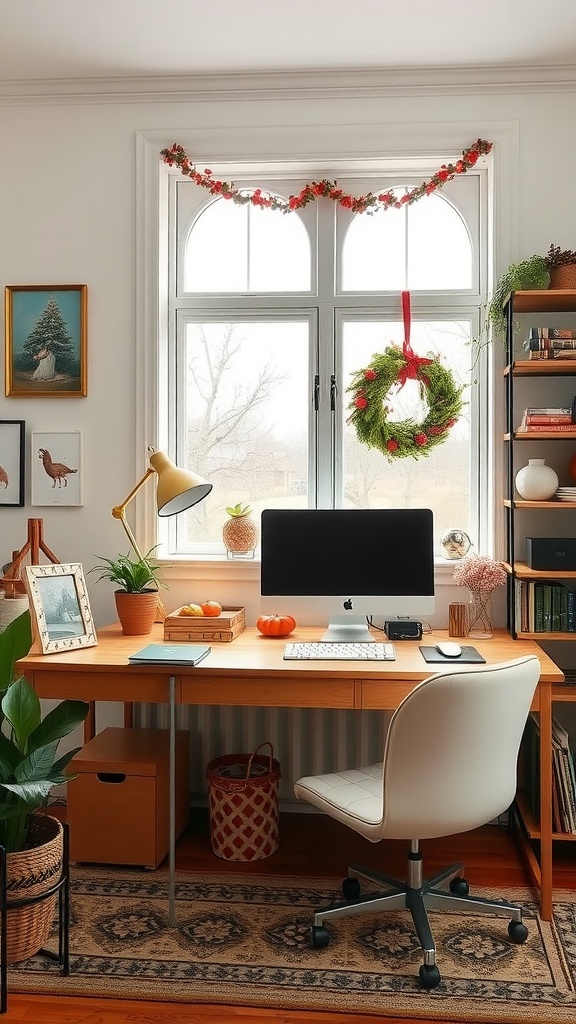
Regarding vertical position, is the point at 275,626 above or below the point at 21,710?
above

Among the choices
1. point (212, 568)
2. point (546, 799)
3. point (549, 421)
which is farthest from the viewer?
point (212, 568)

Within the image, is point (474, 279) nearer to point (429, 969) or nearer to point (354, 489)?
point (354, 489)

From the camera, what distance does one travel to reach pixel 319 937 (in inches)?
90.9

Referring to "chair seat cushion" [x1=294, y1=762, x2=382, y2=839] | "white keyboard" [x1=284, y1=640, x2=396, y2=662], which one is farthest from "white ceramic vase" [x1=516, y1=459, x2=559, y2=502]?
"chair seat cushion" [x1=294, y1=762, x2=382, y2=839]

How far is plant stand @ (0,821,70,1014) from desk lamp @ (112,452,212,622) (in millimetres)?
1103

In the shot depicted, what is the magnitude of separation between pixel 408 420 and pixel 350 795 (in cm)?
150

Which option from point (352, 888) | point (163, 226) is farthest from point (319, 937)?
point (163, 226)

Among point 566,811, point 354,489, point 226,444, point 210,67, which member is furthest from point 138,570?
point 210,67

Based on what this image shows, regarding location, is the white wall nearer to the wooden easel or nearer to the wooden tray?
the wooden easel

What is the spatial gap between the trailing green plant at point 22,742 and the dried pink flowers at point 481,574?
1.43 metres

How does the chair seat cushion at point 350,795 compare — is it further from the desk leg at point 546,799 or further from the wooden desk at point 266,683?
the desk leg at point 546,799

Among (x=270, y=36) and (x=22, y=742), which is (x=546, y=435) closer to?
(x=270, y=36)

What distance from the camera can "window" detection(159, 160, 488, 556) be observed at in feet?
11.0

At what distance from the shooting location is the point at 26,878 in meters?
2.14
